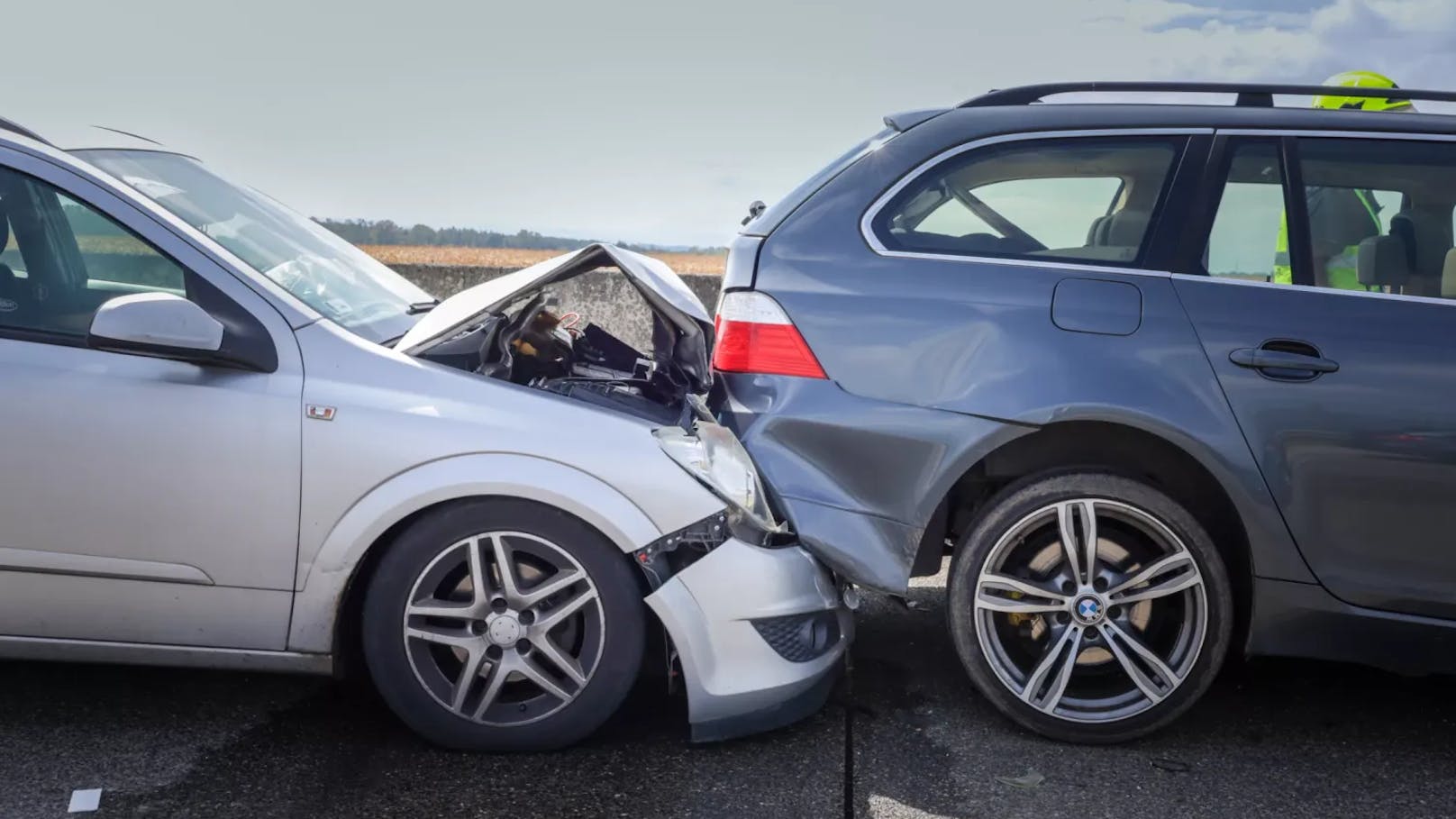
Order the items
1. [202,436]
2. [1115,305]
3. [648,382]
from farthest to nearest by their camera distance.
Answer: [648,382] → [1115,305] → [202,436]

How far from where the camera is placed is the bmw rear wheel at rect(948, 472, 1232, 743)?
3.77 meters

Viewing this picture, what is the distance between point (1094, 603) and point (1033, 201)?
1.20 m

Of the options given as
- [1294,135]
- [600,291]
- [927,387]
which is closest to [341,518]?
[927,387]

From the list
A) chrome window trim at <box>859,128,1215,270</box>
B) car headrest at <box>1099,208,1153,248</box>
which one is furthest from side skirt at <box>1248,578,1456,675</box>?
chrome window trim at <box>859,128,1215,270</box>

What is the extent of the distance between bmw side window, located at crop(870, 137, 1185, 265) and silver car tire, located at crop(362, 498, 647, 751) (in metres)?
1.33

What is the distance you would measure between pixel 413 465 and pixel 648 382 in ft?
3.16

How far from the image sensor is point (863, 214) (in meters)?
3.96

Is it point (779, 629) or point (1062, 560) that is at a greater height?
point (1062, 560)

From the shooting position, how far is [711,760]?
11.9 feet

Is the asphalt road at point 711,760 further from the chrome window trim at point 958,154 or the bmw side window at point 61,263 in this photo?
the chrome window trim at point 958,154

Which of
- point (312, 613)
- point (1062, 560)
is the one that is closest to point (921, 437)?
point (1062, 560)

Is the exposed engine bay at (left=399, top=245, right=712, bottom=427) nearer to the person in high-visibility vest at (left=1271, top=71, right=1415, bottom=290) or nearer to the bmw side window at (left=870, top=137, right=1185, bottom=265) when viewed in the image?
the bmw side window at (left=870, top=137, right=1185, bottom=265)

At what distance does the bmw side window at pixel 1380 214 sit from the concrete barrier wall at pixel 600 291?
14.8 ft

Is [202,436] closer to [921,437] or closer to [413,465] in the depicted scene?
[413,465]
